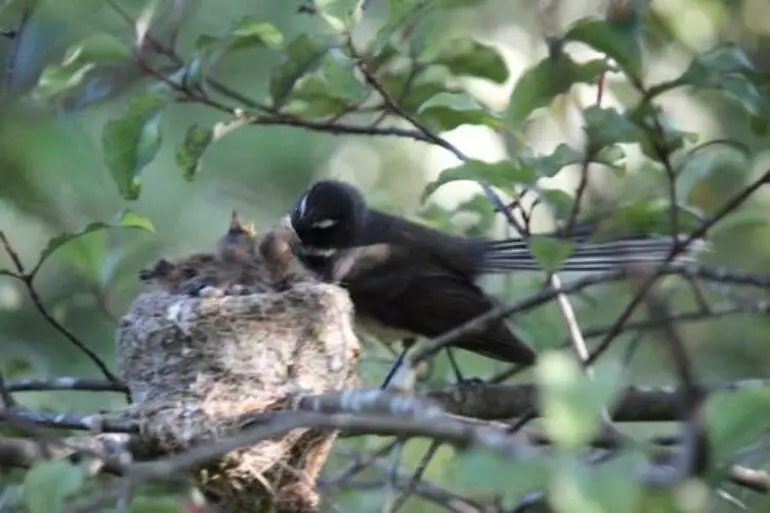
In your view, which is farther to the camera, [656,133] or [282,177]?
[282,177]

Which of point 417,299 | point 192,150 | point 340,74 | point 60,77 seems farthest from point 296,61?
point 417,299

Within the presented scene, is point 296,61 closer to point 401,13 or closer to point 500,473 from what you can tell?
point 401,13

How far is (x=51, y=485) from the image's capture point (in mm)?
1812

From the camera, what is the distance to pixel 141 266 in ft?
13.1

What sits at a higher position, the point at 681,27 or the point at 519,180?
the point at 681,27

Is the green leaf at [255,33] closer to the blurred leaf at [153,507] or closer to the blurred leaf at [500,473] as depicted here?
the blurred leaf at [153,507]

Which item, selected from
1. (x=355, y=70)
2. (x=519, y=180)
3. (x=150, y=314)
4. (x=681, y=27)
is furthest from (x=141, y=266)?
(x=681, y=27)

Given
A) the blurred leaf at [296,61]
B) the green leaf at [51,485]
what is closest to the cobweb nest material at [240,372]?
the blurred leaf at [296,61]

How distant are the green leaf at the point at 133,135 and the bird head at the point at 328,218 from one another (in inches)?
63.6

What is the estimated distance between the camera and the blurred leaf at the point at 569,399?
1326 mm

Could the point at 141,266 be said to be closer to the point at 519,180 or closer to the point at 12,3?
the point at 12,3

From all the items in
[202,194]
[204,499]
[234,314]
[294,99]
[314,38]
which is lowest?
[202,194]

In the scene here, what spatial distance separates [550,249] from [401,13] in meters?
0.51

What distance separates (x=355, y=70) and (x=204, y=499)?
0.96 metres
